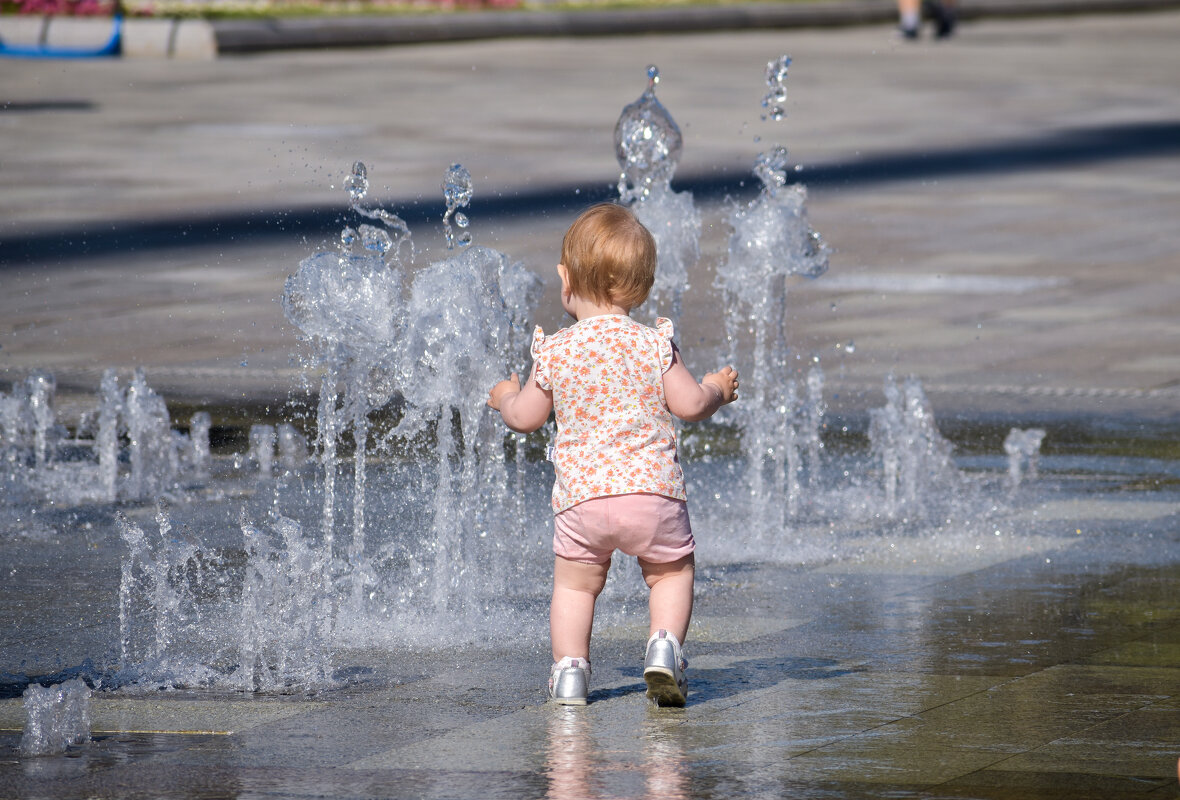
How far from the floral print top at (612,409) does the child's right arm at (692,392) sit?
0.08ft

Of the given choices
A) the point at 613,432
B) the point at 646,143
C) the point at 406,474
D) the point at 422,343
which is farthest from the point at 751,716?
the point at 646,143

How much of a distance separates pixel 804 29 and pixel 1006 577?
2542 cm

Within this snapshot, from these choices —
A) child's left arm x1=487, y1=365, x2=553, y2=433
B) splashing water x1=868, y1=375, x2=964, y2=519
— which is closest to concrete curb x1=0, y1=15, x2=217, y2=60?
splashing water x1=868, y1=375, x2=964, y2=519

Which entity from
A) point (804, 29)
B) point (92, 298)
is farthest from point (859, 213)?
point (804, 29)

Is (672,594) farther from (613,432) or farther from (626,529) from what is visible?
(613,432)

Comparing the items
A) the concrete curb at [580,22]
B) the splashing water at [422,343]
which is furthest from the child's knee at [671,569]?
the concrete curb at [580,22]

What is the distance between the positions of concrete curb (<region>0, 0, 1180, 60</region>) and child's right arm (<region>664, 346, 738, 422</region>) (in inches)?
825

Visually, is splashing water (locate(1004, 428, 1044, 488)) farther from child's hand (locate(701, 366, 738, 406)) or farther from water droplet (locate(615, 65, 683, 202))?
child's hand (locate(701, 366, 738, 406))

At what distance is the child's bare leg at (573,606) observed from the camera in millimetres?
4547

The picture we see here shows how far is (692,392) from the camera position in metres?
4.54

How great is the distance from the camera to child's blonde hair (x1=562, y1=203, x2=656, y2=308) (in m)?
4.53

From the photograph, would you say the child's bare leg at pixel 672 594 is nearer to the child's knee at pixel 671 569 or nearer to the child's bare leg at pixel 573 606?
the child's knee at pixel 671 569

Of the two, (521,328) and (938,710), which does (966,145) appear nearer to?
(521,328)

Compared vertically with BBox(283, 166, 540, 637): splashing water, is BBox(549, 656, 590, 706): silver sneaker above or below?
below
